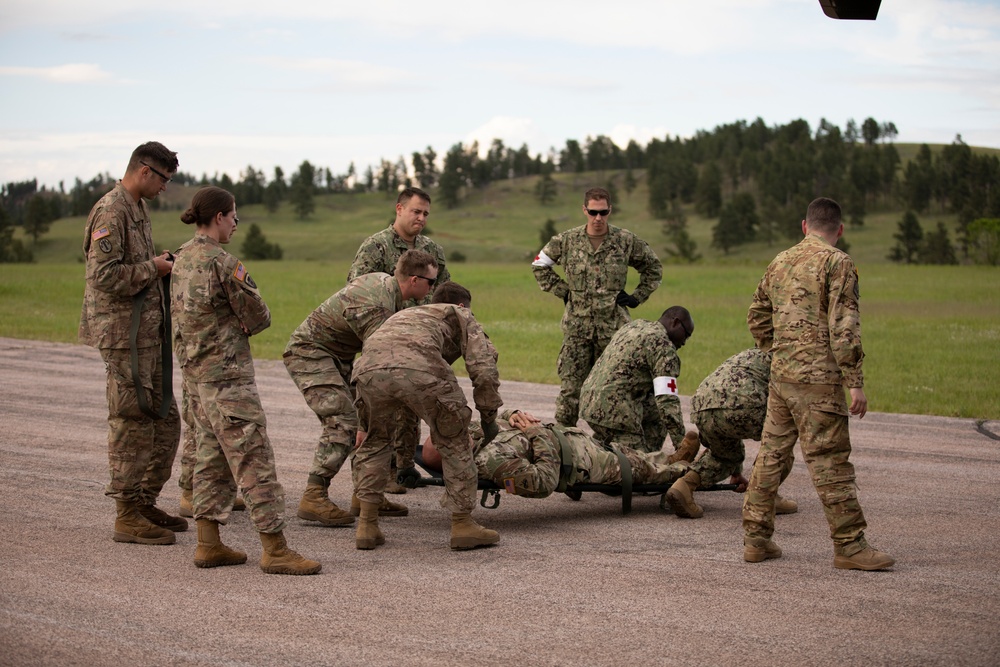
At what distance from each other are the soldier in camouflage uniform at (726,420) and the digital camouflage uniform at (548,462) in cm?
25

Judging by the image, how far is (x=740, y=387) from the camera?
25.8 ft

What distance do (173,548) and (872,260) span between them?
9540 centimetres

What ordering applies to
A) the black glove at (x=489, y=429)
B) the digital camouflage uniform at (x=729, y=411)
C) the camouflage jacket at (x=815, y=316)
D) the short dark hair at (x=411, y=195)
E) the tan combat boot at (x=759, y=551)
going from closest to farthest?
the camouflage jacket at (x=815, y=316), the tan combat boot at (x=759, y=551), the black glove at (x=489, y=429), the digital camouflage uniform at (x=729, y=411), the short dark hair at (x=411, y=195)

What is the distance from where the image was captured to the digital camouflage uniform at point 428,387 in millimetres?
6758

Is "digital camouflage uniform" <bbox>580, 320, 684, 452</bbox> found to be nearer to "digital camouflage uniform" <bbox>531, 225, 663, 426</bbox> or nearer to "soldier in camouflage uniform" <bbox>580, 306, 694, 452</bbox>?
"soldier in camouflage uniform" <bbox>580, 306, 694, 452</bbox>

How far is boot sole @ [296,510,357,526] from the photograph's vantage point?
7.53 m

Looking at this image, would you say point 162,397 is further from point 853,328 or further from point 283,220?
point 283,220

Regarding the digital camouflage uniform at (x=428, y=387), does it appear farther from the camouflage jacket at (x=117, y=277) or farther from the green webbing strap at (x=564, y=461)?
the camouflage jacket at (x=117, y=277)

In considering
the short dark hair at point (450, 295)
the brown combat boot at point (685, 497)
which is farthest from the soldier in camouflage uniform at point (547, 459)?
the short dark hair at point (450, 295)

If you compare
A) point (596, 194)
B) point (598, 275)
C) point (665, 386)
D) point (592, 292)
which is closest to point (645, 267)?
point (598, 275)

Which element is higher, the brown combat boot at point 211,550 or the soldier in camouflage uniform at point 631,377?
the soldier in camouflage uniform at point 631,377

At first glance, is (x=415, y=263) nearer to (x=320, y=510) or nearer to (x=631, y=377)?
(x=320, y=510)

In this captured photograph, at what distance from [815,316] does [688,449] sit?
6.34ft

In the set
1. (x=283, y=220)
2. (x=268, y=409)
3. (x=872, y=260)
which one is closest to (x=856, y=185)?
(x=872, y=260)
